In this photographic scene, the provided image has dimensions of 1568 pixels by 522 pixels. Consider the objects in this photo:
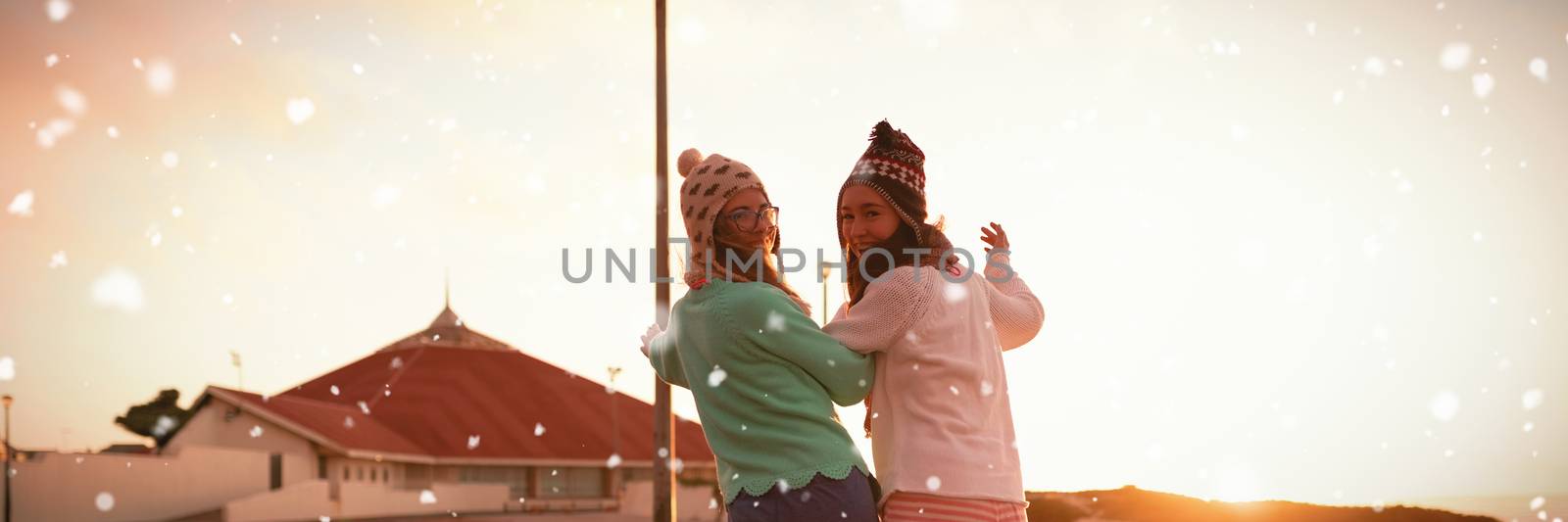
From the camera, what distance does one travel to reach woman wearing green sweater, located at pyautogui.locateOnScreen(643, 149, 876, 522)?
10.6 feet

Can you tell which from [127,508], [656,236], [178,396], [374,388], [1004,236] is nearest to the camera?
[1004,236]

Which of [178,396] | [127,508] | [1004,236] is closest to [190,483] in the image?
[127,508]

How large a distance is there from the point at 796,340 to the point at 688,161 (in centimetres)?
80

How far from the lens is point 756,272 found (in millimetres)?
3391

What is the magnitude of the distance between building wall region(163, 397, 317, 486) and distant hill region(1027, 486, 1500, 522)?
26800 mm

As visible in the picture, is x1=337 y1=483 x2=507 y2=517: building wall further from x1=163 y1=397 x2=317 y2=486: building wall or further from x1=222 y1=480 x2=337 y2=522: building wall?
x1=163 y1=397 x2=317 y2=486: building wall

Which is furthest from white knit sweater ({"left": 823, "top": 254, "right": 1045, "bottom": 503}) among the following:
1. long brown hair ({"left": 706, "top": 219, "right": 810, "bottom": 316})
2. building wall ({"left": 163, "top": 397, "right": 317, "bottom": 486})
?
building wall ({"left": 163, "top": 397, "right": 317, "bottom": 486})

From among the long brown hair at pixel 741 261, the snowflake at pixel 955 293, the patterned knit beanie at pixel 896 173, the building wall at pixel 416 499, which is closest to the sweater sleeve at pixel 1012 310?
the snowflake at pixel 955 293

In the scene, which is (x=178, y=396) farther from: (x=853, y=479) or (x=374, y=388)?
(x=853, y=479)

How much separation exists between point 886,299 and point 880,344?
0.11 metres

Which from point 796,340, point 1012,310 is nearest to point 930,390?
point 796,340

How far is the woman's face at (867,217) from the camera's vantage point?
3471 mm

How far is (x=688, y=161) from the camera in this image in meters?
3.80

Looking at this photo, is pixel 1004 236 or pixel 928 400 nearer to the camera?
pixel 928 400
